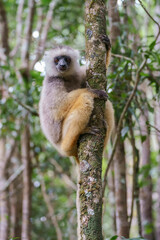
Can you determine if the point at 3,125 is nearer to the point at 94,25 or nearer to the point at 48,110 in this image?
the point at 48,110

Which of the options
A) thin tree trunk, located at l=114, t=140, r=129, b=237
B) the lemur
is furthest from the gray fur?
thin tree trunk, located at l=114, t=140, r=129, b=237

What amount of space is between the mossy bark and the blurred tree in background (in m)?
1.11

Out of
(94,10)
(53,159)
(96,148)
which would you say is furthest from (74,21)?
(96,148)

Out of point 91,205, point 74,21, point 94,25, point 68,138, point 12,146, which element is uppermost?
point 74,21

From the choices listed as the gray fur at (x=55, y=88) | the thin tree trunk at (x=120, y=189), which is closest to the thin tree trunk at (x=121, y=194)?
the thin tree trunk at (x=120, y=189)

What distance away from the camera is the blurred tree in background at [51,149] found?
470 cm

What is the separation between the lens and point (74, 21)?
305 inches

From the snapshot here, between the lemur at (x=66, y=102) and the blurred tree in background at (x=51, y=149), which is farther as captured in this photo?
the blurred tree in background at (x=51, y=149)

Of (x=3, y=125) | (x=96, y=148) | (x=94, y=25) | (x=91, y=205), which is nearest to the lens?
(x=91, y=205)

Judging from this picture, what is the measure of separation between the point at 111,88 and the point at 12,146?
397 cm

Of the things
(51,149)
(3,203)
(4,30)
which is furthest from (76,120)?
(4,30)

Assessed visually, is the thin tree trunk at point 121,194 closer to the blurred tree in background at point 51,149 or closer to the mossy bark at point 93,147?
the blurred tree in background at point 51,149

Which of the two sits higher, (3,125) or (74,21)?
(74,21)

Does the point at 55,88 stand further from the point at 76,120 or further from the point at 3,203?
the point at 3,203
